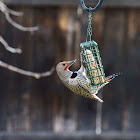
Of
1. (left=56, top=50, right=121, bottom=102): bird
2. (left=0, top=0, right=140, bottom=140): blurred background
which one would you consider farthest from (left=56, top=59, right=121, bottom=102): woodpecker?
(left=0, top=0, right=140, bottom=140): blurred background

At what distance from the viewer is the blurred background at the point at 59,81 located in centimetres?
393

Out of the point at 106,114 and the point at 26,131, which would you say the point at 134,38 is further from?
the point at 26,131

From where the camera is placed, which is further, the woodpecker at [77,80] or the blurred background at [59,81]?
the blurred background at [59,81]

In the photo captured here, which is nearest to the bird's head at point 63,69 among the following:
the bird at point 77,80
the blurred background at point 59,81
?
the bird at point 77,80

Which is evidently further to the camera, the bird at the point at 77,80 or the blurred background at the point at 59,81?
the blurred background at the point at 59,81

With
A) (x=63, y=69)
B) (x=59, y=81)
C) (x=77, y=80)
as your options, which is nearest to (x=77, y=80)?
(x=77, y=80)

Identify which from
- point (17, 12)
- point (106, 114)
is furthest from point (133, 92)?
point (17, 12)

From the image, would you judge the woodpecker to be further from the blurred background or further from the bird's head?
the blurred background

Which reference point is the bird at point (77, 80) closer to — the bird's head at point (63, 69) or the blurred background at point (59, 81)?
the bird's head at point (63, 69)

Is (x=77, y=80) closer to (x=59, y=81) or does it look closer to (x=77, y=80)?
(x=77, y=80)

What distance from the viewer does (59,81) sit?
3.97 metres

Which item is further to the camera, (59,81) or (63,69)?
(59,81)

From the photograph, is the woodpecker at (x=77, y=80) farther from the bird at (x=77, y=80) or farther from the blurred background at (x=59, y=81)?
the blurred background at (x=59, y=81)

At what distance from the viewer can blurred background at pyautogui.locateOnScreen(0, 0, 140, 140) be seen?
393cm
